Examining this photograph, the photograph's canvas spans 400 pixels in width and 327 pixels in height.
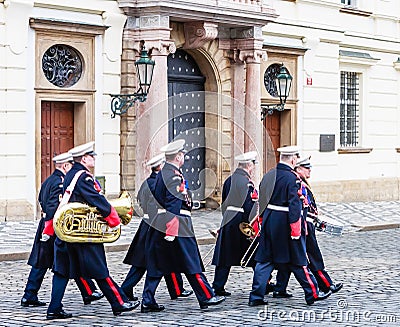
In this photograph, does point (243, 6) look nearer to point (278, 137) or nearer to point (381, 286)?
point (278, 137)

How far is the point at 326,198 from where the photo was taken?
2550cm

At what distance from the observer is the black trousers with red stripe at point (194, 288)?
10.6 metres

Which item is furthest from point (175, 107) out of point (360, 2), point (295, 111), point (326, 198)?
point (360, 2)

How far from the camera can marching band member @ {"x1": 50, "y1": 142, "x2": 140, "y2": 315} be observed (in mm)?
10148

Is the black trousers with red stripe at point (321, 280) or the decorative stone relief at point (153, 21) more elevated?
the decorative stone relief at point (153, 21)

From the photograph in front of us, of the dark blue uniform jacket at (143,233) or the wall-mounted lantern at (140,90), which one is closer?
the dark blue uniform jacket at (143,233)

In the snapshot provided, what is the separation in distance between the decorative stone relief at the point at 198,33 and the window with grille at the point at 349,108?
643cm

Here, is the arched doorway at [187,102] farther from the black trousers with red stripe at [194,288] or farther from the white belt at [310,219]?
the black trousers with red stripe at [194,288]

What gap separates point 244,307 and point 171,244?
1012mm

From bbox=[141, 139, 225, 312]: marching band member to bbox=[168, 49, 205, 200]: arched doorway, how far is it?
10.1 metres

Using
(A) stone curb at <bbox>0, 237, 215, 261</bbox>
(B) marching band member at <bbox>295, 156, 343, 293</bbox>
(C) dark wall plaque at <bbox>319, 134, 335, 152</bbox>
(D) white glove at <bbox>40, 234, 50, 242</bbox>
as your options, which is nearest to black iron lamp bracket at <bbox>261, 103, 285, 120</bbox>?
(C) dark wall plaque at <bbox>319, 134, 335, 152</bbox>

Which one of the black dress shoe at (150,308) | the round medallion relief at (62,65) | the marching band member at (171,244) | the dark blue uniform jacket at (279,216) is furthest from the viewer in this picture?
the round medallion relief at (62,65)

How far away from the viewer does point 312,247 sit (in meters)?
11.6

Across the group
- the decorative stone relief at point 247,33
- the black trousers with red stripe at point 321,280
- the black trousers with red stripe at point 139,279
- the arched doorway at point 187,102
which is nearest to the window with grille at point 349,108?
the decorative stone relief at point 247,33
